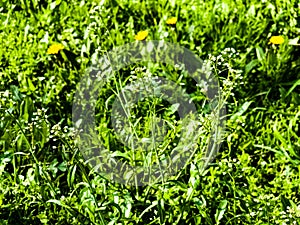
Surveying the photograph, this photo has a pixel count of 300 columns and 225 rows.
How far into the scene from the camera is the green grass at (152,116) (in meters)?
1.89

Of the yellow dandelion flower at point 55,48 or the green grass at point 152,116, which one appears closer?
the green grass at point 152,116

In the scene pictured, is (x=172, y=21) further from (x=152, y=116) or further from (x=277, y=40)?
(x=152, y=116)

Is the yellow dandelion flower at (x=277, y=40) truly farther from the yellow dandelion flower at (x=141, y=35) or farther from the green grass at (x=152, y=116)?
the yellow dandelion flower at (x=141, y=35)

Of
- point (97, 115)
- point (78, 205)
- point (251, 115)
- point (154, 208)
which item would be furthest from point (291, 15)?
point (78, 205)

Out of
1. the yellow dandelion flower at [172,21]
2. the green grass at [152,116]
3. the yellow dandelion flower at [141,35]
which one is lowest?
the green grass at [152,116]

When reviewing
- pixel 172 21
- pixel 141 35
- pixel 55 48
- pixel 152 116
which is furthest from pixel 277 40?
pixel 55 48

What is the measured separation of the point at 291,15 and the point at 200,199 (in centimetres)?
122

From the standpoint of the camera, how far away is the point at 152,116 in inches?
85.4

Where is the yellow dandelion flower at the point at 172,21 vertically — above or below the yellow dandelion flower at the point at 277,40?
above

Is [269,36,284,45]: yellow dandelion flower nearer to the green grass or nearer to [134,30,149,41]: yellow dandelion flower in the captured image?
the green grass

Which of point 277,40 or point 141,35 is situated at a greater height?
point 141,35

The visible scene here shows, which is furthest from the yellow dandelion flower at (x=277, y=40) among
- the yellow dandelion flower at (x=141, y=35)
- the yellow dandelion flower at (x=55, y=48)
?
the yellow dandelion flower at (x=55, y=48)

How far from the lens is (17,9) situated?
2934mm

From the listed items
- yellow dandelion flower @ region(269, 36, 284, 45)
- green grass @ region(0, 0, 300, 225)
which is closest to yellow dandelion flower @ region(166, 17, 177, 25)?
green grass @ region(0, 0, 300, 225)
